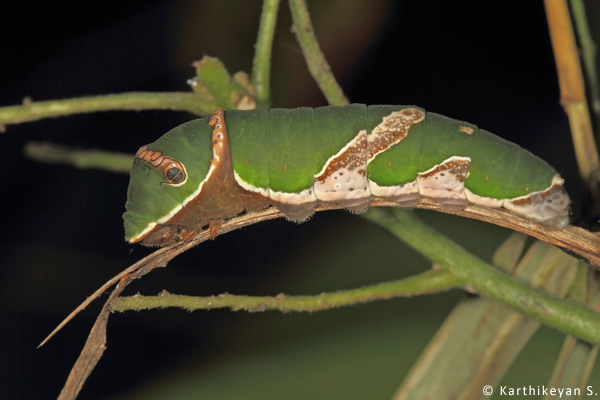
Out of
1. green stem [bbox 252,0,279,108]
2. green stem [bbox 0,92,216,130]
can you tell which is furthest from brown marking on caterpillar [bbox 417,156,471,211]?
green stem [bbox 0,92,216,130]

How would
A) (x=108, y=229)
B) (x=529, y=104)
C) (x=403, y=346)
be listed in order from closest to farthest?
1. (x=403, y=346)
2. (x=108, y=229)
3. (x=529, y=104)

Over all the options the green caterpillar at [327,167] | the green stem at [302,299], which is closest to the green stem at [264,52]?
the green caterpillar at [327,167]

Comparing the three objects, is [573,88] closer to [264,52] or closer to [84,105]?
[264,52]

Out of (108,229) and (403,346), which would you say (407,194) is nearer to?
(403,346)

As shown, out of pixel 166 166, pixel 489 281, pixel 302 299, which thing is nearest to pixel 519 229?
pixel 489 281

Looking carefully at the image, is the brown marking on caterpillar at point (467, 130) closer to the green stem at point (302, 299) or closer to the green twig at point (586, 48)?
the green stem at point (302, 299)

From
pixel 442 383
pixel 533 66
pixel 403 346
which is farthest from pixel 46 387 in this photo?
pixel 533 66
